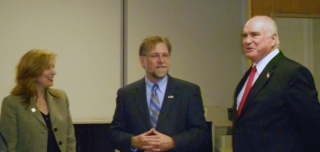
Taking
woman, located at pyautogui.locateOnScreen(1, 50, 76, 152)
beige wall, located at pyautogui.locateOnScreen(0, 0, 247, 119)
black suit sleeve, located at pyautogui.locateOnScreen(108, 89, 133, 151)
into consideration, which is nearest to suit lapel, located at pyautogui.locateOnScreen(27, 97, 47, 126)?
woman, located at pyautogui.locateOnScreen(1, 50, 76, 152)

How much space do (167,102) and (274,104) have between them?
674mm

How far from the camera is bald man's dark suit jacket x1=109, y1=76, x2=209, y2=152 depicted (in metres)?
2.65

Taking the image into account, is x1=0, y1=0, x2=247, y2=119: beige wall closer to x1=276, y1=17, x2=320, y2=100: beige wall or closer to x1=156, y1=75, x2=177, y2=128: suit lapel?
x1=276, y1=17, x2=320, y2=100: beige wall

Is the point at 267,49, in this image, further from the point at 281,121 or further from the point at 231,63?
the point at 231,63

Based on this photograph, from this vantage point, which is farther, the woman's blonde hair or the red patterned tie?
the woman's blonde hair

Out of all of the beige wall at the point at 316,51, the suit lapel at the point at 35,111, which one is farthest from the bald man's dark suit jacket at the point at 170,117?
the beige wall at the point at 316,51

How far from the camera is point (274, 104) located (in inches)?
89.5

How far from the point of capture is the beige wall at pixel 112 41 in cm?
407

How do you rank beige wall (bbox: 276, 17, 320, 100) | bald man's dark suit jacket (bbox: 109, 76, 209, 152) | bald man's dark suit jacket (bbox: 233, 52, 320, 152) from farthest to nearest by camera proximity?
beige wall (bbox: 276, 17, 320, 100), bald man's dark suit jacket (bbox: 109, 76, 209, 152), bald man's dark suit jacket (bbox: 233, 52, 320, 152)

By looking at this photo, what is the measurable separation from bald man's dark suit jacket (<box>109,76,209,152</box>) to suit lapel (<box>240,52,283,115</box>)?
1.34 feet

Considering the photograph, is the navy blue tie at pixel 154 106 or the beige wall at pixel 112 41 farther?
the beige wall at pixel 112 41

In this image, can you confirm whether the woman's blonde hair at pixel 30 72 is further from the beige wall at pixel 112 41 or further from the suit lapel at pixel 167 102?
the beige wall at pixel 112 41

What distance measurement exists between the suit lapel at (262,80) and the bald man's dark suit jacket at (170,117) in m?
0.41

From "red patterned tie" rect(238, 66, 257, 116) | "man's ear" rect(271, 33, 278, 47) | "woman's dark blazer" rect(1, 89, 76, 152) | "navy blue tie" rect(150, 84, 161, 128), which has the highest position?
"man's ear" rect(271, 33, 278, 47)
